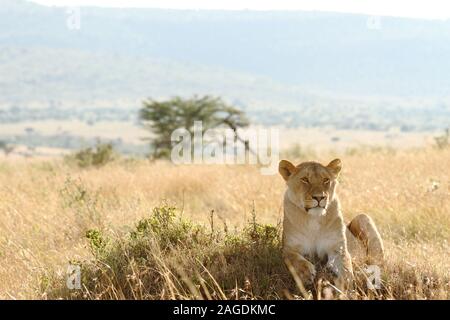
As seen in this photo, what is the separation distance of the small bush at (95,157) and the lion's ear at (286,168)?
13.7 metres

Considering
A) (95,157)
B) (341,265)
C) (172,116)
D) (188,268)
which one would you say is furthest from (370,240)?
(172,116)

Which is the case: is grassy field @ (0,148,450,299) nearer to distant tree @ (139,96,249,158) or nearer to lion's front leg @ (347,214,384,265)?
lion's front leg @ (347,214,384,265)

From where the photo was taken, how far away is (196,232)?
815 centimetres

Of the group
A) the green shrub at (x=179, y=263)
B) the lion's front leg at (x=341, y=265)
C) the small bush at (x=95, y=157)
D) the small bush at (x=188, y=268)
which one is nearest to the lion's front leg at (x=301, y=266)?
the small bush at (x=188, y=268)

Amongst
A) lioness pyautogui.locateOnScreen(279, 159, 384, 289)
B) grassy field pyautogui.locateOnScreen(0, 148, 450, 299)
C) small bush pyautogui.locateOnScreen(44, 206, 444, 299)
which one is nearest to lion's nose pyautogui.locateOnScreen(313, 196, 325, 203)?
lioness pyautogui.locateOnScreen(279, 159, 384, 289)

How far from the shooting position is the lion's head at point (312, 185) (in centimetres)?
648

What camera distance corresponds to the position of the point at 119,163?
20250 mm

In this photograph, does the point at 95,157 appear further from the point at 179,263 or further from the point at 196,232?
the point at 179,263

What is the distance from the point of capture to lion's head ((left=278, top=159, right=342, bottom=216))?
648 cm

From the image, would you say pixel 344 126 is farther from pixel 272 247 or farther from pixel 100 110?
pixel 272 247

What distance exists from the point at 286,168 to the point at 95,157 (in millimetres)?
14903

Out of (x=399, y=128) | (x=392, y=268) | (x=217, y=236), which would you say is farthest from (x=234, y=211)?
(x=399, y=128)

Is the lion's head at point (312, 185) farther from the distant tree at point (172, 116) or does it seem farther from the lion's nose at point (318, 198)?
the distant tree at point (172, 116)
